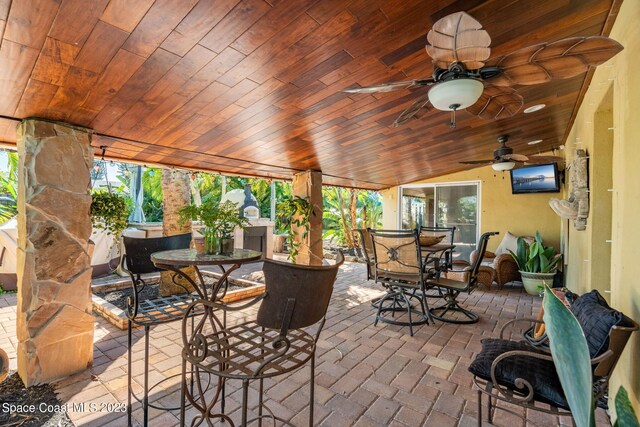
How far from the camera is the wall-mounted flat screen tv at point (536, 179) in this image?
5.36 m

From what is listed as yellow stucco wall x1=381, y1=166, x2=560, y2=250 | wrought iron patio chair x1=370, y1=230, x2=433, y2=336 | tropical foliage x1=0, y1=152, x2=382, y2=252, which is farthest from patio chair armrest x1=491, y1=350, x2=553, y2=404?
yellow stucco wall x1=381, y1=166, x2=560, y2=250

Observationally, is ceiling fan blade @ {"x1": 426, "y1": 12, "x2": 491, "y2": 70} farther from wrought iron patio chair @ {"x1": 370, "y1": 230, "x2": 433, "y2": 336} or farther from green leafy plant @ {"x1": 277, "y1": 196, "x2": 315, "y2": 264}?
green leafy plant @ {"x1": 277, "y1": 196, "x2": 315, "y2": 264}

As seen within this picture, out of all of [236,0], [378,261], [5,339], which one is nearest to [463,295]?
[378,261]

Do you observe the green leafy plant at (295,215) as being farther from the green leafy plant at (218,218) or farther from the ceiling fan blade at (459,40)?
the ceiling fan blade at (459,40)

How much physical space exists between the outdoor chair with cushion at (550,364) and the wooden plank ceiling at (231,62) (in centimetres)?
167

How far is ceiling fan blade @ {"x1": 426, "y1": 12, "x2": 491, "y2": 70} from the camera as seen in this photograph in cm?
138

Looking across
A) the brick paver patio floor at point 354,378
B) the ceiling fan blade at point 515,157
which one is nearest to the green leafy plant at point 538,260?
the ceiling fan blade at point 515,157

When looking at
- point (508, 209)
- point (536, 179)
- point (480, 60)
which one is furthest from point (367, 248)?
point (508, 209)

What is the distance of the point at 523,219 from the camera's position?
246 inches

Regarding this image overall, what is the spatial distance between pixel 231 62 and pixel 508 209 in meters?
6.51

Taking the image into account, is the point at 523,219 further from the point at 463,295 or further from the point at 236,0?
the point at 236,0

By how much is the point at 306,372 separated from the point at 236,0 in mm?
2475

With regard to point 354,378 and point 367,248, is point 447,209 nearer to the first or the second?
point 367,248

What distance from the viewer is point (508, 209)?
21.1 ft
